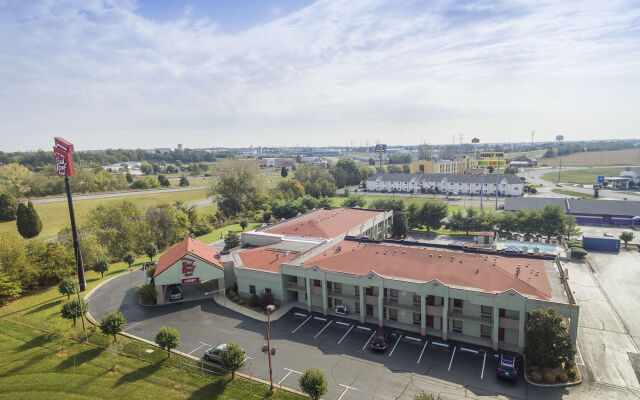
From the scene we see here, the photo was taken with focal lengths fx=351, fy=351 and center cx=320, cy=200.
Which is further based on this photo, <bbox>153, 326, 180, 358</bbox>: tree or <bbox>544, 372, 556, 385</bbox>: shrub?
<bbox>153, 326, 180, 358</bbox>: tree

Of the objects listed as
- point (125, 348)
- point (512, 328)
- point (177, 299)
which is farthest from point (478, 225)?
point (125, 348)

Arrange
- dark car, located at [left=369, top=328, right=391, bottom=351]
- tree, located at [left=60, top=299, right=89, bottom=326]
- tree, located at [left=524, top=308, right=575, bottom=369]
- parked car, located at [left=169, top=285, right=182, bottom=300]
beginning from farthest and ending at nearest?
parked car, located at [left=169, top=285, right=182, bottom=300], tree, located at [left=60, top=299, right=89, bottom=326], dark car, located at [left=369, top=328, right=391, bottom=351], tree, located at [left=524, top=308, right=575, bottom=369]

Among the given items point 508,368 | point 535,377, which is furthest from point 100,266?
point 535,377

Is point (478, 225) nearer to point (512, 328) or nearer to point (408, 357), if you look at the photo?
point (512, 328)

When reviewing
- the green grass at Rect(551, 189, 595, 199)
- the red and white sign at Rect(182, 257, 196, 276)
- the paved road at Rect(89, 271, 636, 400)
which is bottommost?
the paved road at Rect(89, 271, 636, 400)

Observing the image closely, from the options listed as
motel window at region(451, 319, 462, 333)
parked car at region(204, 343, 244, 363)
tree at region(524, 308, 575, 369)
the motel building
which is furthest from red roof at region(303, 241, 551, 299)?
parked car at region(204, 343, 244, 363)

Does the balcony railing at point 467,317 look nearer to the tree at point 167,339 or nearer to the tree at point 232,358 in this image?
the tree at point 232,358

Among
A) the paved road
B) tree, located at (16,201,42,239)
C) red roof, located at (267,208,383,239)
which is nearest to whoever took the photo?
the paved road

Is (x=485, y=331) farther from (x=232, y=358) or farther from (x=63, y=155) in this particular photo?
(x=63, y=155)

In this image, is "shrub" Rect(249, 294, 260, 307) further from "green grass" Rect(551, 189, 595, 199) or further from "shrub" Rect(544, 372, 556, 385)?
"green grass" Rect(551, 189, 595, 199)
